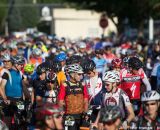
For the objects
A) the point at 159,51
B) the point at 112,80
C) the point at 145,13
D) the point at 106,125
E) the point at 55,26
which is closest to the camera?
the point at 106,125

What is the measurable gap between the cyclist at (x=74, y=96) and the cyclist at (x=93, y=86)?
738mm


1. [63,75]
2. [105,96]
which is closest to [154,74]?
[63,75]

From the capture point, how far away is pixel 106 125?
31.8ft

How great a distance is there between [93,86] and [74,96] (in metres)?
1.34

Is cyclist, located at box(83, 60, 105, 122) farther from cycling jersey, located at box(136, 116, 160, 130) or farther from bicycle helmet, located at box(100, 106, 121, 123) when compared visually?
bicycle helmet, located at box(100, 106, 121, 123)

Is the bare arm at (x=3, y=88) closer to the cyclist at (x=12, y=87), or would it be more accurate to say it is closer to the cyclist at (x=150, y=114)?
the cyclist at (x=12, y=87)

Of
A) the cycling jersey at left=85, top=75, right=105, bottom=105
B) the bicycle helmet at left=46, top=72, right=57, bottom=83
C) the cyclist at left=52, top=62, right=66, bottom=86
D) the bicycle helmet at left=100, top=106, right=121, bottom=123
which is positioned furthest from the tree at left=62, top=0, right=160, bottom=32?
the bicycle helmet at left=100, top=106, right=121, bottom=123

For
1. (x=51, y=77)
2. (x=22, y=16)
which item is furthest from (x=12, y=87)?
(x=22, y=16)

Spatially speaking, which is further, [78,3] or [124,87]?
[78,3]

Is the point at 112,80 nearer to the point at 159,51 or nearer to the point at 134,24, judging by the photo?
the point at 159,51

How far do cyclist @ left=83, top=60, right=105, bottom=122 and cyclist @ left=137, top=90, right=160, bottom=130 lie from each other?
154 inches

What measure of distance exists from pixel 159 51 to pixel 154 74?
783 centimetres

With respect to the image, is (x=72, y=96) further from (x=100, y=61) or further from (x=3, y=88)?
(x=100, y=61)

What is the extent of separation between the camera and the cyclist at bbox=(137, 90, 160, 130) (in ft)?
33.0
